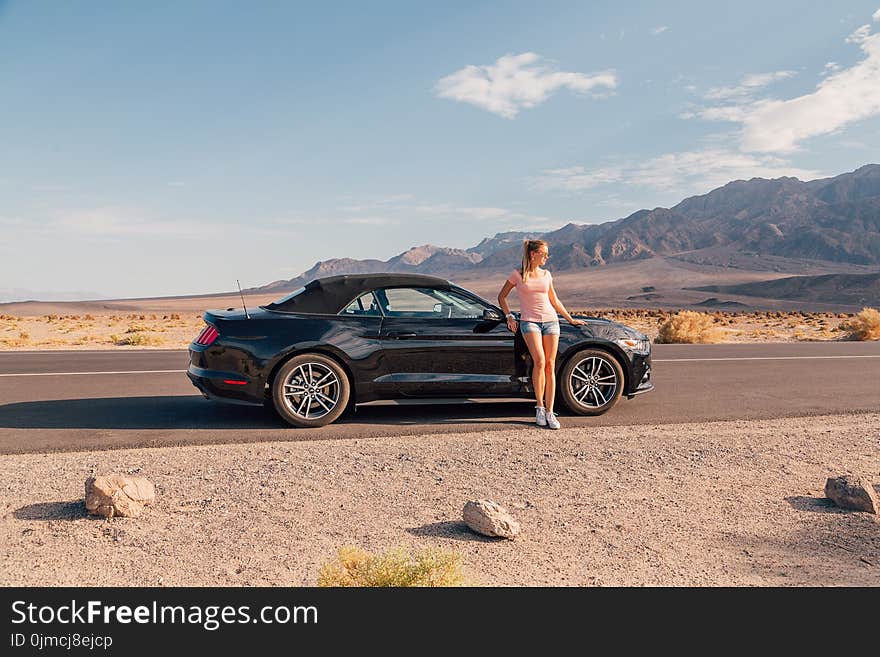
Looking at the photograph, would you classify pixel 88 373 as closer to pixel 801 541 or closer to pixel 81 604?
pixel 81 604

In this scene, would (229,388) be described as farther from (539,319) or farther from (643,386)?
(643,386)

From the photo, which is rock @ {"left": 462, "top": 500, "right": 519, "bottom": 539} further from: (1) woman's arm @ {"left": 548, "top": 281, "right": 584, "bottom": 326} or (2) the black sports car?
(1) woman's arm @ {"left": 548, "top": 281, "right": 584, "bottom": 326}

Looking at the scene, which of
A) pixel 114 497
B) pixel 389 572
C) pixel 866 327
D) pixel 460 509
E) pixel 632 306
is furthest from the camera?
pixel 632 306

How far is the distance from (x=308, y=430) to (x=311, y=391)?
41 centimetres

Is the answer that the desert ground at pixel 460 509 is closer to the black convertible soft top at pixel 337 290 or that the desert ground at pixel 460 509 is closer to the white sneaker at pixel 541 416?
the white sneaker at pixel 541 416

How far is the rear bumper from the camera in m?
7.80

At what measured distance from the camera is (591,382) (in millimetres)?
8672

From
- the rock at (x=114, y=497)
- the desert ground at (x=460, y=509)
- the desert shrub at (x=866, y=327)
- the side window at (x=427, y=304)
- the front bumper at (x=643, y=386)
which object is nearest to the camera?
the desert ground at (x=460, y=509)

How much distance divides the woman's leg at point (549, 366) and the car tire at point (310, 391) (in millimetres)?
2085

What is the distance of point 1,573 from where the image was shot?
3.96 m

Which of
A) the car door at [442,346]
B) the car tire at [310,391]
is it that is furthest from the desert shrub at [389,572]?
the car door at [442,346]

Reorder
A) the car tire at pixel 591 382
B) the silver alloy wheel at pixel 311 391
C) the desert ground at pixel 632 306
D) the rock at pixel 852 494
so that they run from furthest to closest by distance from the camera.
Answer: the desert ground at pixel 632 306
the car tire at pixel 591 382
the silver alloy wheel at pixel 311 391
the rock at pixel 852 494

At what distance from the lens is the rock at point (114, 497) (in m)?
4.81

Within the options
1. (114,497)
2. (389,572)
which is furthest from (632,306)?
(389,572)
